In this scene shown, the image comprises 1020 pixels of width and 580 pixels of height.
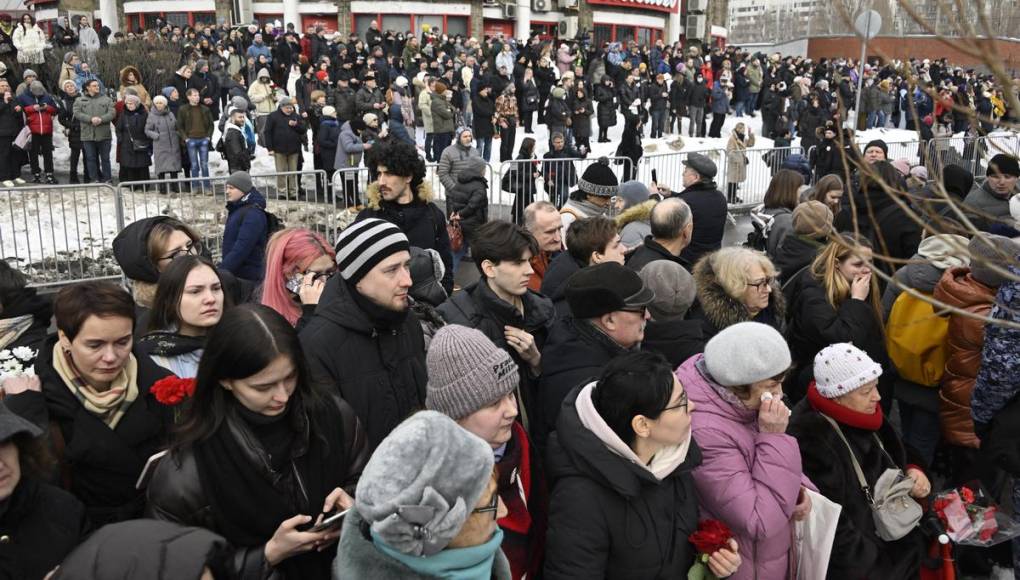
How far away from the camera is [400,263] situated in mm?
3578

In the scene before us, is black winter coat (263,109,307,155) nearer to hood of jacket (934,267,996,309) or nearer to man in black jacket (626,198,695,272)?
man in black jacket (626,198,695,272)

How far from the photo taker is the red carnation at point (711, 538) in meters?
3.00

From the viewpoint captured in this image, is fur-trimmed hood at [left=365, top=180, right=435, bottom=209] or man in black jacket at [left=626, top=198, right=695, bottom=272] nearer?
man in black jacket at [left=626, top=198, right=695, bottom=272]

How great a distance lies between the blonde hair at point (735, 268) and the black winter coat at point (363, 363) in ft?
6.45

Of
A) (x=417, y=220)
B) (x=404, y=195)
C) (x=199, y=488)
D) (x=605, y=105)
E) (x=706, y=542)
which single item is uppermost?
(x=605, y=105)

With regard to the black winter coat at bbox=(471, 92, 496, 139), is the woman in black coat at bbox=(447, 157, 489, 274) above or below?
below

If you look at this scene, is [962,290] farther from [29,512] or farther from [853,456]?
[29,512]

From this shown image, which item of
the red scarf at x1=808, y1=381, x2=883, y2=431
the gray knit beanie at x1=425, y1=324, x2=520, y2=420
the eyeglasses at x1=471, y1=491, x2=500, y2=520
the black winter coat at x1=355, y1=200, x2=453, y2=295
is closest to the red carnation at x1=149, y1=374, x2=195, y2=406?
the gray knit beanie at x1=425, y1=324, x2=520, y2=420

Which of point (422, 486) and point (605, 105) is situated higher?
point (605, 105)

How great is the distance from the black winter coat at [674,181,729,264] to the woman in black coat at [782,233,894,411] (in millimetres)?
1926

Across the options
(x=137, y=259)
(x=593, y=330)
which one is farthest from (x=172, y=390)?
(x=593, y=330)

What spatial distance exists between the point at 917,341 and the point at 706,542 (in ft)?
8.35

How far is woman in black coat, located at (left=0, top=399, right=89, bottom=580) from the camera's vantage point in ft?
8.13

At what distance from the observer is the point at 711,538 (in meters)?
3.00
